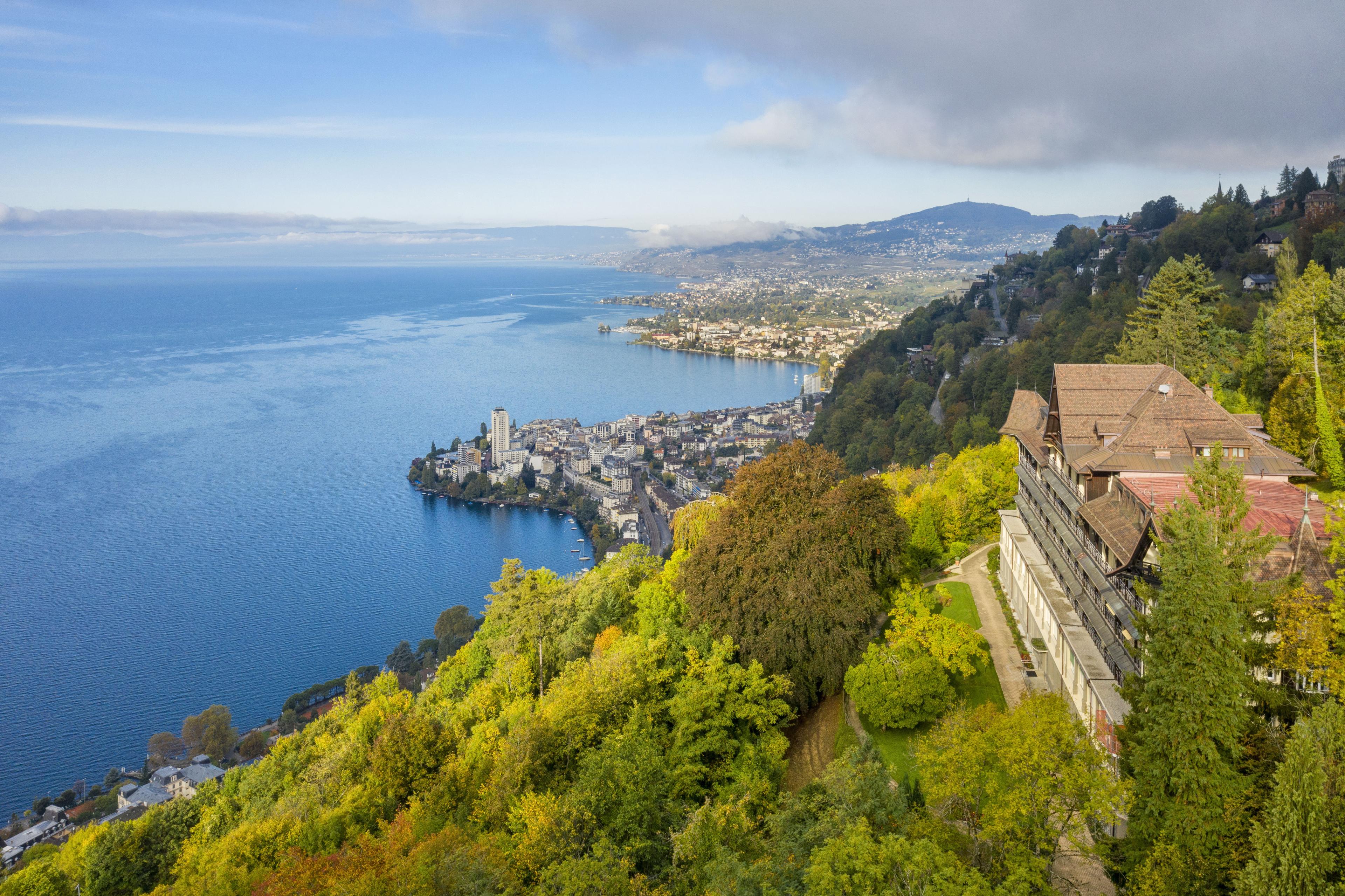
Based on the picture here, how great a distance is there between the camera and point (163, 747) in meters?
34.6

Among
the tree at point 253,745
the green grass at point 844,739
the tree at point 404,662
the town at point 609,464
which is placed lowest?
the tree at point 253,745

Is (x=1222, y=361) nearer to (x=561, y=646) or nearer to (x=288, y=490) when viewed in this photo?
(x=561, y=646)

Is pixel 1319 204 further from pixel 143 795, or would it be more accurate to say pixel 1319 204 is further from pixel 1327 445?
pixel 143 795

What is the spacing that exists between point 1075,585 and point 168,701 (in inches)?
1605

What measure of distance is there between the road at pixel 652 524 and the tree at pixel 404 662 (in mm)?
18143

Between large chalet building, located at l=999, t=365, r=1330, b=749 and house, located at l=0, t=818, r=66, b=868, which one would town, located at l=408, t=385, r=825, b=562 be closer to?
house, located at l=0, t=818, r=66, b=868

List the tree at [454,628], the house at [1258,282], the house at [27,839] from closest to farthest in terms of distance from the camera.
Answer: the house at [27,839]
the house at [1258,282]
the tree at [454,628]

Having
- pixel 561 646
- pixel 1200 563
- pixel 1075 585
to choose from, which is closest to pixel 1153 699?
pixel 1200 563

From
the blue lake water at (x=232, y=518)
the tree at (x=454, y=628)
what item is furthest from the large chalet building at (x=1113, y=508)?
the blue lake water at (x=232, y=518)

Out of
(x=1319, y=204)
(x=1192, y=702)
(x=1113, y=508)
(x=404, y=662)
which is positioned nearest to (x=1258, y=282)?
(x=1319, y=204)

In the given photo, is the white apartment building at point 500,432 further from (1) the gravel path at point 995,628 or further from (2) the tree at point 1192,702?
(2) the tree at point 1192,702

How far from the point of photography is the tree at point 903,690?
12.6 meters

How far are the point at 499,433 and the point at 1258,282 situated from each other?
Answer: 204 ft

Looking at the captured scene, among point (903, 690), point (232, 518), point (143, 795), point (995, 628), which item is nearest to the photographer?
point (903, 690)
